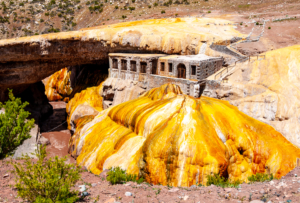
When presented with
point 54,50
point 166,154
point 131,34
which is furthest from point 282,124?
point 54,50

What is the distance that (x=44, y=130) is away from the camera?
34.5 meters

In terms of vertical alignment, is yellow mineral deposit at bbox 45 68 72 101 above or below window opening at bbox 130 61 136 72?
below

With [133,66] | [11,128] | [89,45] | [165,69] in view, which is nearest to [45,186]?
[11,128]

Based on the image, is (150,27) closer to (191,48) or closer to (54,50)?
(191,48)

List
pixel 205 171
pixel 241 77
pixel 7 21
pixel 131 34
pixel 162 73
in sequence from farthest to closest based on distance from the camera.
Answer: pixel 7 21 < pixel 131 34 < pixel 162 73 < pixel 241 77 < pixel 205 171

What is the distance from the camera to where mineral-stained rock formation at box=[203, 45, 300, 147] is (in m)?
19.7

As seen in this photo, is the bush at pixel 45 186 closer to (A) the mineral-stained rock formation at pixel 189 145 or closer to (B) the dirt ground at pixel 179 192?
(B) the dirt ground at pixel 179 192

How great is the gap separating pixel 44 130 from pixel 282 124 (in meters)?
26.9

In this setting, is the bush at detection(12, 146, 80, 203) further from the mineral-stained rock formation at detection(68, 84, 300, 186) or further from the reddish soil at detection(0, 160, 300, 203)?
the mineral-stained rock formation at detection(68, 84, 300, 186)

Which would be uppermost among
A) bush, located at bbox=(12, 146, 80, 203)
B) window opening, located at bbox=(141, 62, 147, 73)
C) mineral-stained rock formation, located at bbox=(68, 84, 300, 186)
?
window opening, located at bbox=(141, 62, 147, 73)

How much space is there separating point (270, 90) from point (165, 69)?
34.5 feet

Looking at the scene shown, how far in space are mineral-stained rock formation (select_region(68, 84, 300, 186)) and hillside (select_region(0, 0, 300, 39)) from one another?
39540 mm

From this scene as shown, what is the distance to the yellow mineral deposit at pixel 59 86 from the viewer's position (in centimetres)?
4528

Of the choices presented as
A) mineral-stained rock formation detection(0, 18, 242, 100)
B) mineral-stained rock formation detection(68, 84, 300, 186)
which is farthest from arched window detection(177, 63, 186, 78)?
mineral-stained rock formation detection(68, 84, 300, 186)
